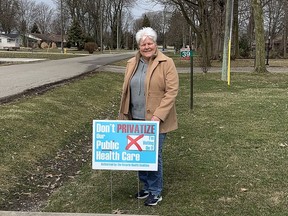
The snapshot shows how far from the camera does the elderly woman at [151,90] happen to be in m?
4.55

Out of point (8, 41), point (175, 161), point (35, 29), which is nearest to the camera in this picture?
point (175, 161)

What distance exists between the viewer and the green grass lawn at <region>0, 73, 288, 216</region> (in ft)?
16.1

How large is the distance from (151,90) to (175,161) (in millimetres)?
2255

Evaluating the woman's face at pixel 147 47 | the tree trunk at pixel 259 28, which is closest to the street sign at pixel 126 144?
the woman's face at pixel 147 47

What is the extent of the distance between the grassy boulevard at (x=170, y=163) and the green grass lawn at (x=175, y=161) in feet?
0.04

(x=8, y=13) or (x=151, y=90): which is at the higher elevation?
(x=8, y=13)

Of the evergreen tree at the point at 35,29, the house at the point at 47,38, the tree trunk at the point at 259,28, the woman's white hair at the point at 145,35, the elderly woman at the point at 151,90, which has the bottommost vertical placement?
the elderly woman at the point at 151,90

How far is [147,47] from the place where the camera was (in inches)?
179

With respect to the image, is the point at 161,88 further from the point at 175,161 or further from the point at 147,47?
the point at 175,161

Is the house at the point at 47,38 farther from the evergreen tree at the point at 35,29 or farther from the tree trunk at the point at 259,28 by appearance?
the tree trunk at the point at 259,28

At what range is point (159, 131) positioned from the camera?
15.2 feet

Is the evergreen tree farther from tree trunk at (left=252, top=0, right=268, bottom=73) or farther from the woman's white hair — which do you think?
the woman's white hair

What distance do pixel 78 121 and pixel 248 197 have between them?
242 inches

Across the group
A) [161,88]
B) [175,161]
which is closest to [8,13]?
A: [175,161]
